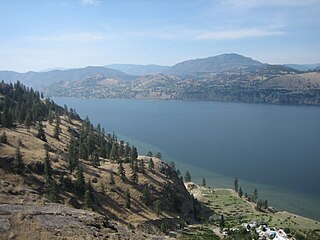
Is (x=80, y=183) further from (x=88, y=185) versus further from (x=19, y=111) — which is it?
(x=19, y=111)

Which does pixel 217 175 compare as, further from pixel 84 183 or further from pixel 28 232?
pixel 28 232

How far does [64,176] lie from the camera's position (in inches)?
3792

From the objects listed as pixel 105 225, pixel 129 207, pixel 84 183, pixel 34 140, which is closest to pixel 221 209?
pixel 129 207

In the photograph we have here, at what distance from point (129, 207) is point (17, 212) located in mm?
53224

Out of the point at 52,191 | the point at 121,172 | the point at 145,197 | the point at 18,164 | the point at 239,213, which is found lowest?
the point at 239,213

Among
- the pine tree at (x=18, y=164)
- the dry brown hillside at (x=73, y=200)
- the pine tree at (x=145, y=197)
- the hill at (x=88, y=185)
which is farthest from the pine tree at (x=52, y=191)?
the pine tree at (x=145, y=197)

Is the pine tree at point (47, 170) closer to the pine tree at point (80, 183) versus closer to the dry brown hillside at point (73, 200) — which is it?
the dry brown hillside at point (73, 200)

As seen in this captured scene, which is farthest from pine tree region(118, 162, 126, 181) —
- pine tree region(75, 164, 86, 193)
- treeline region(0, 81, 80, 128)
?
treeline region(0, 81, 80, 128)

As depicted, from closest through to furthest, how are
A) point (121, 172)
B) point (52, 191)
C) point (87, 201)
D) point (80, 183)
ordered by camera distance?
point (52, 191), point (87, 201), point (80, 183), point (121, 172)

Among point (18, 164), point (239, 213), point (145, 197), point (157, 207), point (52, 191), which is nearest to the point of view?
point (52, 191)

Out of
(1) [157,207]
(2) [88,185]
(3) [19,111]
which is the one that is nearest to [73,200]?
(2) [88,185]

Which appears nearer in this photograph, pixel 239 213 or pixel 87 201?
pixel 87 201

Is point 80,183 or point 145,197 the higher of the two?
point 80,183

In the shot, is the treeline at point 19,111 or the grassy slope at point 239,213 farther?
the treeline at point 19,111
